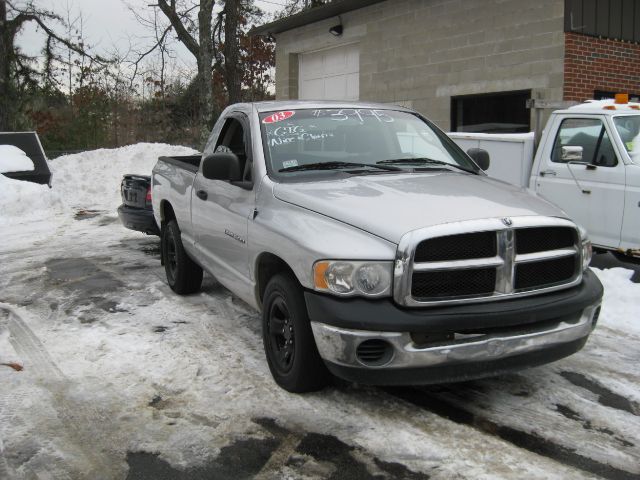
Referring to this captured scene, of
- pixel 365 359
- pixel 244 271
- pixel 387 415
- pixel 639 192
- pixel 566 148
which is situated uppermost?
pixel 566 148

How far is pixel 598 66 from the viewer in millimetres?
11344

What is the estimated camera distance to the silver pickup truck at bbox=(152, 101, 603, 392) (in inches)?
136

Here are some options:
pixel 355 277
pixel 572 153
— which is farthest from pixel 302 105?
pixel 572 153

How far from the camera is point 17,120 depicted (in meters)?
24.2

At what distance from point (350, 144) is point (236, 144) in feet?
3.59

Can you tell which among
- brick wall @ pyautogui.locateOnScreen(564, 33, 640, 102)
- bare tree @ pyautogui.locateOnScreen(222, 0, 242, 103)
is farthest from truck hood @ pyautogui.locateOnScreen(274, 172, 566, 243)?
bare tree @ pyautogui.locateOnScreen(222, 0, 242, 103)

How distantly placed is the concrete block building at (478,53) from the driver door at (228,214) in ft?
14.4

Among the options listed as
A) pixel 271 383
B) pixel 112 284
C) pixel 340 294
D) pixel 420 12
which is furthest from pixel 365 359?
pixel 420 12

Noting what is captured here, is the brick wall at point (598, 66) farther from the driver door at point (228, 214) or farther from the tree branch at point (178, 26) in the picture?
the tree branch at point (178, 26)

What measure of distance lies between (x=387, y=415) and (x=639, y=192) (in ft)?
14.6

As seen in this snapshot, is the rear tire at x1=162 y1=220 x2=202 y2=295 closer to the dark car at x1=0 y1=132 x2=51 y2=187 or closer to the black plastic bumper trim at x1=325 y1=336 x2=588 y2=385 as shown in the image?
the black plastic bumper trim at x1=325 y1=336 x2=588 y2=385

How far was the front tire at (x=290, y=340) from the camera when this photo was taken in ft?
12.5

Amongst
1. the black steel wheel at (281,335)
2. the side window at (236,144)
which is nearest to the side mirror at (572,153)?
the side window at (236,144)

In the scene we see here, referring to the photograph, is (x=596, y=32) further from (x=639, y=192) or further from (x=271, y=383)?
(x=271, y=383)
